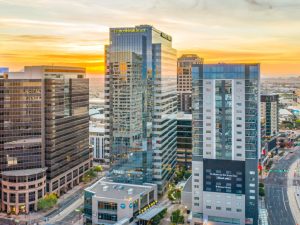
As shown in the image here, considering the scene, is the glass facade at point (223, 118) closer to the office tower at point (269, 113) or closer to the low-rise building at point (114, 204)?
the low-rise building at point (114, 204)

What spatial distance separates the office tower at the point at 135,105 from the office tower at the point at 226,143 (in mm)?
16962

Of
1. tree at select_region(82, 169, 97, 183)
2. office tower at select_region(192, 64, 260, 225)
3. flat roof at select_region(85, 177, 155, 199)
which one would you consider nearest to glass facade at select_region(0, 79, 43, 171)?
flat roof at select_region(85, 177, 155, 199)

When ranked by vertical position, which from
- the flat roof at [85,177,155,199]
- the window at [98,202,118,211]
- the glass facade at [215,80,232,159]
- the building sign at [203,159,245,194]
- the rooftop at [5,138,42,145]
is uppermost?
the glass facade at [215,80,232,159]

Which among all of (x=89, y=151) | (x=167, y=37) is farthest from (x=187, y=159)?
(x=167, y=37)

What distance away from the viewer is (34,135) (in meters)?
103

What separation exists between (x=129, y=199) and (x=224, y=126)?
27028mm

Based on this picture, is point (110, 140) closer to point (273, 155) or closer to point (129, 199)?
point (129, 199)

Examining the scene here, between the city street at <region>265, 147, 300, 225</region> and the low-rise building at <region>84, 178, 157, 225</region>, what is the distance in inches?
1211

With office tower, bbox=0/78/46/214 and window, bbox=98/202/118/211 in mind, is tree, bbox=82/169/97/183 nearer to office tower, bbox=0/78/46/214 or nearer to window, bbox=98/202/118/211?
office tower, bbox=0/78/46/214

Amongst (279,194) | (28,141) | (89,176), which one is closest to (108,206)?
(28,141)

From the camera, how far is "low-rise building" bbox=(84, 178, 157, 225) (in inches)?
3324

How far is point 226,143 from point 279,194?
118 ft

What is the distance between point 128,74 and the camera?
327 feet

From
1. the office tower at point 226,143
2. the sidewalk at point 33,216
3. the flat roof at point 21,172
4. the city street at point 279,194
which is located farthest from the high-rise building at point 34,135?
the city street at point 279,194
